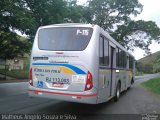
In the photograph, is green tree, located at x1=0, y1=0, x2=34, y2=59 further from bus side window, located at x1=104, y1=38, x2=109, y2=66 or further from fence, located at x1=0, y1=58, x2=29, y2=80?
fence, located at x1=0, y1=58, x2=29, y2=80

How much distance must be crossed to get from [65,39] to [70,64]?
960mm

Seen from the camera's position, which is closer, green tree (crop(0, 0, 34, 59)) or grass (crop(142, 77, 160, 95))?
green tree (crop(0, 0, 34, 59))

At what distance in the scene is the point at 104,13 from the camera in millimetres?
45250

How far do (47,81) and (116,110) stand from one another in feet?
10.7

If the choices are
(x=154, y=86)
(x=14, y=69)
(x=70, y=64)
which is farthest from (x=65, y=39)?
(x=14, y=69)

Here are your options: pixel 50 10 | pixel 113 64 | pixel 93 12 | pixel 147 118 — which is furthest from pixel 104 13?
pixel 147 118

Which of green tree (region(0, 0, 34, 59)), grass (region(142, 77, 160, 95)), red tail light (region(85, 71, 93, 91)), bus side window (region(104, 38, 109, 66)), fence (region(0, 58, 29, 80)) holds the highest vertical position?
green tree (region(0, 0, 34, 59))

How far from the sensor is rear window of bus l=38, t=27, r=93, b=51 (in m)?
9.40

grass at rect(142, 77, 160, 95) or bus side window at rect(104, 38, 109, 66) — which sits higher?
bus side window at rect(104, 38, 109, 66)

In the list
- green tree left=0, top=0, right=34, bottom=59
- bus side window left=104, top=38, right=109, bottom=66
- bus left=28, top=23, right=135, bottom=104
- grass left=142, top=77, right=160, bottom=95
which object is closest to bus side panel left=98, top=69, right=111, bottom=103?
bus left=28, top=23, right=135, bottom=104

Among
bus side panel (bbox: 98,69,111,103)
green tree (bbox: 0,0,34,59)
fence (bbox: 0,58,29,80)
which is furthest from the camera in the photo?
fence (bbox: 0,58,29,80)

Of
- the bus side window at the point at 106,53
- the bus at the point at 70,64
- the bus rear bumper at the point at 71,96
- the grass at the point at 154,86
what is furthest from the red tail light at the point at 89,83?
the grass at the point at 154,86

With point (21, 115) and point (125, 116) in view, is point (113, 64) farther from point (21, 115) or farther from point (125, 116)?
point (21, 115)

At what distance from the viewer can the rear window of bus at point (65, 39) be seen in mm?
9398
